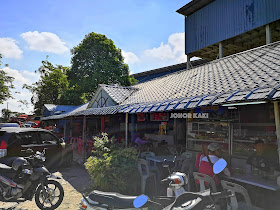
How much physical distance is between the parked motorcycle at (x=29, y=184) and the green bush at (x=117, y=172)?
3.20ft

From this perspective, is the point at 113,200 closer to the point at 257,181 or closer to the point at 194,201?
the point at 194,201

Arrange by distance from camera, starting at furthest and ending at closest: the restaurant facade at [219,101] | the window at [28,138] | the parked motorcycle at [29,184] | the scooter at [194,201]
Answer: the window at [28,138] → the parked motorcycle at [29,184] → the restaurant facade at [219,101] → the scooter at [194,201]

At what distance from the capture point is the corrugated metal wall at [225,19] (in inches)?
508

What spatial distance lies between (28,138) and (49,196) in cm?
389

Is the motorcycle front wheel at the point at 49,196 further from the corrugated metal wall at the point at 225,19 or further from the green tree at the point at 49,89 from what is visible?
the green tree at the point at 49,89

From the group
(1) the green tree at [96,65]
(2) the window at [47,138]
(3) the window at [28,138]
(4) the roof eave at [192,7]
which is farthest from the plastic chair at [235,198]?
(1) the green tree at [96,65]

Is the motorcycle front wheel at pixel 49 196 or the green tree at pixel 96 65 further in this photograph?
the green tree at pixel 96 65

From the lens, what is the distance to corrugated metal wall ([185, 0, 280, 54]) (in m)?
12.9

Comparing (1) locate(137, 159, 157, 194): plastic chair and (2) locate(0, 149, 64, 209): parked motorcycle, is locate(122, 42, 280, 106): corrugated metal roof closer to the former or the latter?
(1) locate(137, 159, 157, 194): plastic chair

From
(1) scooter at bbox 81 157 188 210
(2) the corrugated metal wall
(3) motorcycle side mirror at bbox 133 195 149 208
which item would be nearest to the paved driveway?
(1) scooter at bbox 81 157 188 210

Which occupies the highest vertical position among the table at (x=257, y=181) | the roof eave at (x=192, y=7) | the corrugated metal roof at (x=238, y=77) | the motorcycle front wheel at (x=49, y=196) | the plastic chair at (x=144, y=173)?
the roof eave at (x=192, y=7)

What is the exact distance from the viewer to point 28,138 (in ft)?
25.2

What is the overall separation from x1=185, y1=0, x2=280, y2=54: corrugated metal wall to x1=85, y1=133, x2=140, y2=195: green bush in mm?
12986

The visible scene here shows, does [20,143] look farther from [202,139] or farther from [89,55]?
[89,55]
